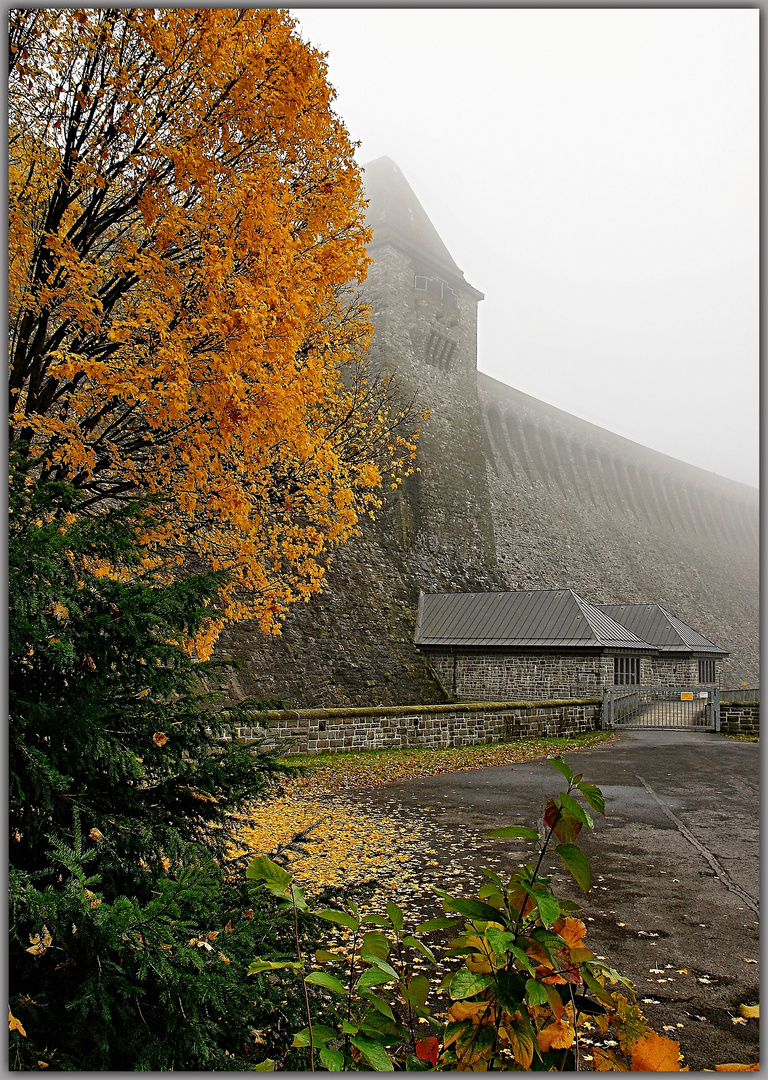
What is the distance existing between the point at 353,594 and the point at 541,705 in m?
6.74

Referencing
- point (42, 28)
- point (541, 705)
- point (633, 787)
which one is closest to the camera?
point (42, 28)

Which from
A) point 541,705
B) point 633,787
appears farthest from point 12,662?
point 541,705

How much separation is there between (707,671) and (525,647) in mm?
12153

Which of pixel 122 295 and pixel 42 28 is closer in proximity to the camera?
pixel 42 28

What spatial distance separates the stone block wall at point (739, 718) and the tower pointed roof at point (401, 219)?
2293cm

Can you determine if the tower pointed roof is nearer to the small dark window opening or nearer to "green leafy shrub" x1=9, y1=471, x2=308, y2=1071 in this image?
the small dark window opening

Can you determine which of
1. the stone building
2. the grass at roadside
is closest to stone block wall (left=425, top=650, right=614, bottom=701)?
Answer: the stone building

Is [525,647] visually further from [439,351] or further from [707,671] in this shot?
[439,351]

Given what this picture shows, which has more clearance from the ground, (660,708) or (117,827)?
(117,827)

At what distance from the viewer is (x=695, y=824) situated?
755 centimetres

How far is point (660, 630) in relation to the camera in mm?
26734

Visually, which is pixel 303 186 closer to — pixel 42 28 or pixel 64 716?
pixel 42 28

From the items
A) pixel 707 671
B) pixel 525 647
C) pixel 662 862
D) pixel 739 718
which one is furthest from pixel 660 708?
pixel 662 862

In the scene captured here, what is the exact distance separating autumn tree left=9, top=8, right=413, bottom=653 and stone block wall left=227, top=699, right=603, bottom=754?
18.0 ft
